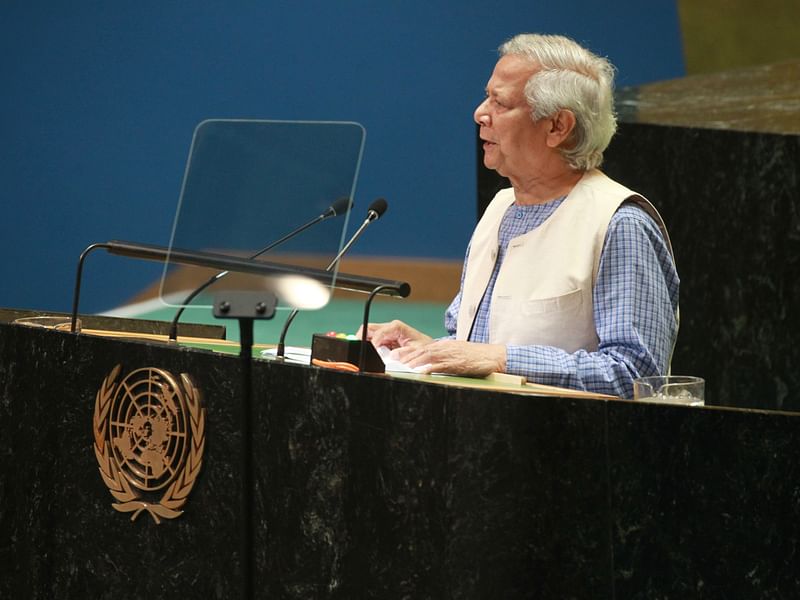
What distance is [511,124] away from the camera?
275 centimetres

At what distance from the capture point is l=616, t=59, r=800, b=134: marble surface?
4.31 m

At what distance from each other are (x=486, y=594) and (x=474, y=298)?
1.15 meters

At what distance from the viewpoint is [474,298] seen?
112 inches

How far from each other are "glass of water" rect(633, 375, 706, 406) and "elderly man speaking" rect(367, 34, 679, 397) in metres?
0.33

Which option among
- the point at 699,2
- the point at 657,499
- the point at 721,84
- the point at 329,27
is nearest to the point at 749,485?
the point at 657,499

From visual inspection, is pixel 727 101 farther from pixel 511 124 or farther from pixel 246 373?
pixel 246 373

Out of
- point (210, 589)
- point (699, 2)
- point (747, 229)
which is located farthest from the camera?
point (699, 2)

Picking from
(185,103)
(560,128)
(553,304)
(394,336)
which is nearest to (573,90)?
(560,128)

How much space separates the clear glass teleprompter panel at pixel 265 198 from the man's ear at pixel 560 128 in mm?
945

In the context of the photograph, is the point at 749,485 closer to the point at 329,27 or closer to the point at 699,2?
the point at 699,2

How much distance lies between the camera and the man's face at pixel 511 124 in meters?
2.73

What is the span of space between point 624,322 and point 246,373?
1.02 m

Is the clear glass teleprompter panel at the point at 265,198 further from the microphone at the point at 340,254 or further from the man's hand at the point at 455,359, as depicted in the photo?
the man's hand at the point at 455,359

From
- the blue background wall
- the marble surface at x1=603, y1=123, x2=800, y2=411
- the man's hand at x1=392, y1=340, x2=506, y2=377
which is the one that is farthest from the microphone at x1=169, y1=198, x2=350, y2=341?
the blue background wall
